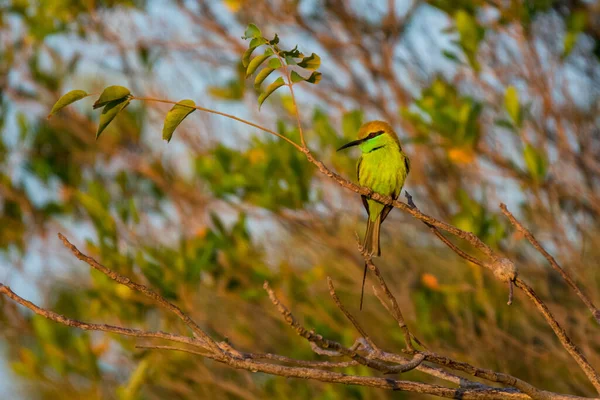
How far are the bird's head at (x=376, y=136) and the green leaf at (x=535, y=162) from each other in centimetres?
105

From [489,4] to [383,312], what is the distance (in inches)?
91.2

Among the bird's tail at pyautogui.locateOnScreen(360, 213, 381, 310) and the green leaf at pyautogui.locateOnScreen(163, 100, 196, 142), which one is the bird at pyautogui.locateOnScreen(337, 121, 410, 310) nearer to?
the bird's tail at pyautogui.locateOnScreen(360, 213, 381, 310)

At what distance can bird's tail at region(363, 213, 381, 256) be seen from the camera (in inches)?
154

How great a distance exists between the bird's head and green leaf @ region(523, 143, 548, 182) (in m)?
1.05

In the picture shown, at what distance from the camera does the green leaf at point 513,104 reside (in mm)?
4609

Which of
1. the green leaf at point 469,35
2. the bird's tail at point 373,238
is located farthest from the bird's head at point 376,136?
the green leaf at point 469,35

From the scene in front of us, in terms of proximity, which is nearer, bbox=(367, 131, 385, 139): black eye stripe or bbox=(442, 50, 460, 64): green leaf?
bbox=(367, 131, 385, 139): black eye stripe

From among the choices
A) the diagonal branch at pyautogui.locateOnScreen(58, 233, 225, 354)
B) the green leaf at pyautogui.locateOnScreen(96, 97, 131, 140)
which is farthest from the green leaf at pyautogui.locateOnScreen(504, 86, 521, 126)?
the diagonal branch at pyautogui.locateOnScreen(58, 233, 225, 354)

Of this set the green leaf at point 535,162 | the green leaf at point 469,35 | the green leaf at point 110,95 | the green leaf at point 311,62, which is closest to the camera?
the green leaf at point 110,95

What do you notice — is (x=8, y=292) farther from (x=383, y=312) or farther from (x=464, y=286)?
(x=383, y=312)

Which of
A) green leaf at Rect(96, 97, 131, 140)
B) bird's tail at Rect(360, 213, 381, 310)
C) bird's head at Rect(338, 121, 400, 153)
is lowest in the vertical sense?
green leaf at Rect(96, 97, 131, 140)

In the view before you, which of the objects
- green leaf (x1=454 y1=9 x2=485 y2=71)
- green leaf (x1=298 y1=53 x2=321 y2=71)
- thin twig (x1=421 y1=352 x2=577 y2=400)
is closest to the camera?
thin twig (x1=421 y1=352 x2=577 y2=400)

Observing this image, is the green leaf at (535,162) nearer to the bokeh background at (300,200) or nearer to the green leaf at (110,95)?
the bokeh background at (300,200)

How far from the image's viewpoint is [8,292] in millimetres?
2045
